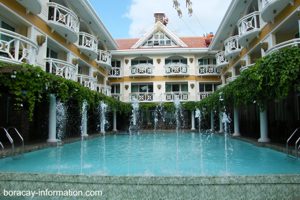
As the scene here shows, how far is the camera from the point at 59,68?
13.9 metres

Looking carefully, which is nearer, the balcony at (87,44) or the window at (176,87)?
the balcony at (87,44)

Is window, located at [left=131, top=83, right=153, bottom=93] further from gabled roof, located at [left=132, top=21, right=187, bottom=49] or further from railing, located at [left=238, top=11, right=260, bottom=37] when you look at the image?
railing, located at [left=238, top=11, right=260, bottom=37]

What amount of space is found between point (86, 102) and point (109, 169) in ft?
30.1

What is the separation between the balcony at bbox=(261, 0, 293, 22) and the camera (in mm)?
11914

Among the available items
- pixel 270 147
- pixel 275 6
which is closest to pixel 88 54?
pixel 275 6

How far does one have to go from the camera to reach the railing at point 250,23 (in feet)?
49.9

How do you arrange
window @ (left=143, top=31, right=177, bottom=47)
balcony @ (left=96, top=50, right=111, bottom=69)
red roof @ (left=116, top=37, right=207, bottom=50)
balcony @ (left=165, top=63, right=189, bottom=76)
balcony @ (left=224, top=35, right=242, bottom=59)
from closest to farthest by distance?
balcony @ (left=224, top=35, right=242, bottom=59) < balcony @ (left=96, top=50, right=111, bottom=69) < balcony @ (left=165, top=63, right=189, bottom=76) < window @ (left=143, top=31, right=177, bottom=47) < red roof @ (left=116, top=37, right=207, bottom=50)

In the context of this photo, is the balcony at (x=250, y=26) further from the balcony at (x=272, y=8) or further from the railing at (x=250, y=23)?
the balcony at (x=272, y=8)

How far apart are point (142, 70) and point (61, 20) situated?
13675mm

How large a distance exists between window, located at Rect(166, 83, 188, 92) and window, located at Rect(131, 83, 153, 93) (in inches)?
76.0

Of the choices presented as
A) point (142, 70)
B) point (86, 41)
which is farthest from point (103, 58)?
point (142, 70)

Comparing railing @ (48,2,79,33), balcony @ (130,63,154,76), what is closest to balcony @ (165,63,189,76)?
balcony @ (130,63,154,76)

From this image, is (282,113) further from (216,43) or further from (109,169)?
(109,169)

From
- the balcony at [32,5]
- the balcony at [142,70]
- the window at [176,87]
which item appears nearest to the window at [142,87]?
the balcony at [142,70]
